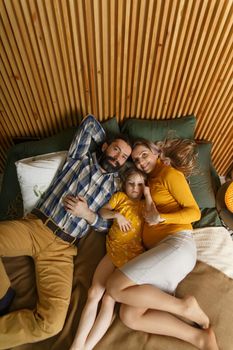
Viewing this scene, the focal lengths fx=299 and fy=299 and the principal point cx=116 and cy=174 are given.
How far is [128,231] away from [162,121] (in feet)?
2.96

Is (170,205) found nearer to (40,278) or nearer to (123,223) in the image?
(123,223)

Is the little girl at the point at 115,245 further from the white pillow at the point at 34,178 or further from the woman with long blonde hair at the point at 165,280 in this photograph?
the white pillow at the point at 34,178

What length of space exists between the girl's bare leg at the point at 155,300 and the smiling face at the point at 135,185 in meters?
0.51

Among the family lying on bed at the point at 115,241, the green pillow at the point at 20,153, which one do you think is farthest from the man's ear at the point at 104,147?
the green pillow at the point at 20,153

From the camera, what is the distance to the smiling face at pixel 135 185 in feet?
5.95

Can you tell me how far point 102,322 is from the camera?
5.08 ft

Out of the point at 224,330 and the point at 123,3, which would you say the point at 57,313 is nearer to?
the point at 224,330

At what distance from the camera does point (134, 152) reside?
1.86 metres

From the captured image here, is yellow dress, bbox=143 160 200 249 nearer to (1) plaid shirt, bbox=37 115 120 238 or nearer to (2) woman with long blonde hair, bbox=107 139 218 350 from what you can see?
(2) woman with long blonde hair, bbox=107 139 218 350

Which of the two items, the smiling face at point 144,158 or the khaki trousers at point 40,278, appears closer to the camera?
the khaki trousers at point 40,278

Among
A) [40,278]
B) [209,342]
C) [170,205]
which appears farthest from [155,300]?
[40,278]

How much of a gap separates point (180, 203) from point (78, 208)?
60cm

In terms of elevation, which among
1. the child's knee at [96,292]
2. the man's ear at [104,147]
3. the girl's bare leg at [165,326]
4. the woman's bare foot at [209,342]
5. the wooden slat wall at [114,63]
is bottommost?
the woman's bare foot at [209,342]

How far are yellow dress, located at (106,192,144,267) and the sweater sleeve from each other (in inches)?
8.1
